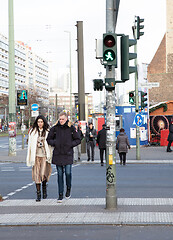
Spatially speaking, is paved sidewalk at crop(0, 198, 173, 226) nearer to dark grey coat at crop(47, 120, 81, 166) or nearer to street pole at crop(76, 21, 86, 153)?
dark grey coat at crop(47, 120, 81, 166)

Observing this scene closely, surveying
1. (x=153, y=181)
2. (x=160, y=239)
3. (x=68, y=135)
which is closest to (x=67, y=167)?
(x=68, y=135)

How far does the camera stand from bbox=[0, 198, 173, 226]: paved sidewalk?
7.92 metres

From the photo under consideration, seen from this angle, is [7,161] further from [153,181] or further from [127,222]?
[127,222]

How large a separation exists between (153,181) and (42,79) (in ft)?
608

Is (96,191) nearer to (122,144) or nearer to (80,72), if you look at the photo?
(122,144)

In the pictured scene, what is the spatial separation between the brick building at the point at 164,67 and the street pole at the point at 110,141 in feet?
144

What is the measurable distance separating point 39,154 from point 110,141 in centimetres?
190

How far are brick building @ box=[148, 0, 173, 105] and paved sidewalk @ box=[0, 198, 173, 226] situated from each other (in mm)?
43152

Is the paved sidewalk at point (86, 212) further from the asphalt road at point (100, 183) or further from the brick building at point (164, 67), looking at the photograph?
the brick building at point (164, 67)

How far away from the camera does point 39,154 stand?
1023 cm

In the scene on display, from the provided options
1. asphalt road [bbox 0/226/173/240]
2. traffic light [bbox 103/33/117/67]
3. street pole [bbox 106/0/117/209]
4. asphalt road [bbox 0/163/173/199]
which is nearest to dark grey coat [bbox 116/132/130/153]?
asphalt road [bbox 0/163/173/199]

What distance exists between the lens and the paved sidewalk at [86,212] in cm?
792

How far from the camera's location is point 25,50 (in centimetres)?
17188

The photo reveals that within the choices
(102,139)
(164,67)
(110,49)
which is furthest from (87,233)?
(164,67)
